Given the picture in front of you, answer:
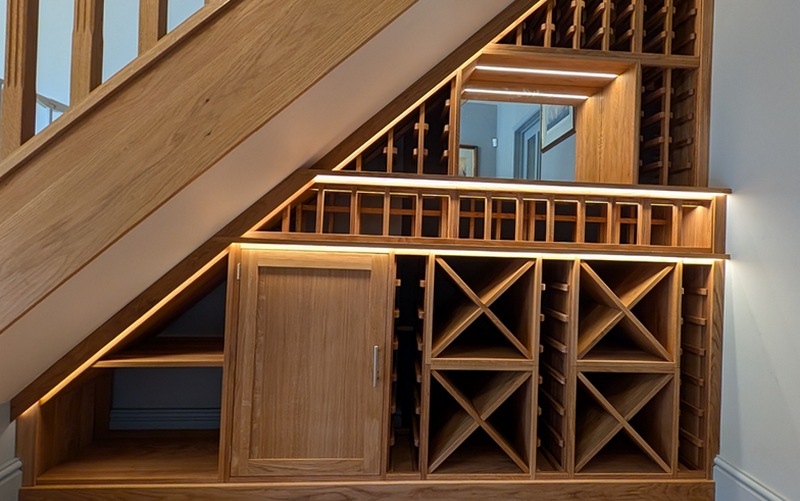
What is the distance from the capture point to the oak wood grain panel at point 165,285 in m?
1.39

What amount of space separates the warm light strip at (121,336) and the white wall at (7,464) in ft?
0.31

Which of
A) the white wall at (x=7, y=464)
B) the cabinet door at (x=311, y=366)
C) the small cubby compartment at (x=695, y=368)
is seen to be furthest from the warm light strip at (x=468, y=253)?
the white wall at (x=7, y=464)

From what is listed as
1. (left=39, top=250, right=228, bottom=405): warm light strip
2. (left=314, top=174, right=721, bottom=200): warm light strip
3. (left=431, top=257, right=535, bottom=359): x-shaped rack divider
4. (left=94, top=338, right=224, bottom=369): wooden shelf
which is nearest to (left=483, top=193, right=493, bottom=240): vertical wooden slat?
(left=314, top=174, right=721, bottom=200): warm light strip

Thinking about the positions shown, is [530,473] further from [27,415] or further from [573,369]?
[27,415]

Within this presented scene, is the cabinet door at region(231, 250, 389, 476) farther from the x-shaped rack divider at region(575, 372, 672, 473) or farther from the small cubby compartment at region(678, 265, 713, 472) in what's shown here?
the small cubby compartment at region(678, 265, 713, 472)

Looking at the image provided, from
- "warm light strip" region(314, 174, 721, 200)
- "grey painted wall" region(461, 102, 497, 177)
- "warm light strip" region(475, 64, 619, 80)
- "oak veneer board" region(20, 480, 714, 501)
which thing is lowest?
"oak veneer board" region(20, 480, 714, 501)

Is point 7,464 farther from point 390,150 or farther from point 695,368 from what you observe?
point 695,368

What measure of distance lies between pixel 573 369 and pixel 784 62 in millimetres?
1058

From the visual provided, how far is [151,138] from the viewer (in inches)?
33.9

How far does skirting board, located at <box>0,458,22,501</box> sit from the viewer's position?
1.31 m

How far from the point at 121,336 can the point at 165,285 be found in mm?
210

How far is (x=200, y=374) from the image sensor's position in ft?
6.03

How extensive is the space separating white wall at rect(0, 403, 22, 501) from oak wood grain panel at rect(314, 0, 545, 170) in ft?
3.75

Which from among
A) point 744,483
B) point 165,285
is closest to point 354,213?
point 165,285
